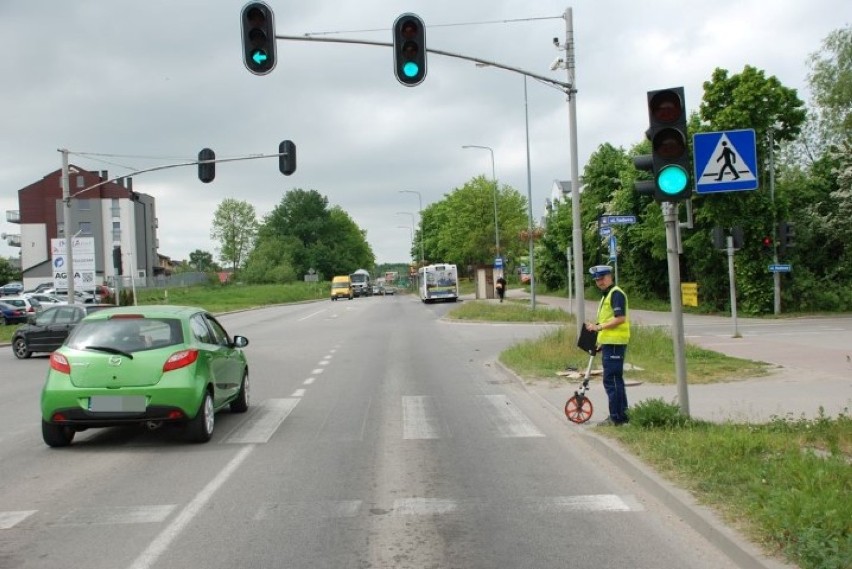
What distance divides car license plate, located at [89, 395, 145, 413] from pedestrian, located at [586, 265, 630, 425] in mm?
4827

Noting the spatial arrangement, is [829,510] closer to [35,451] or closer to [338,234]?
[35,451]

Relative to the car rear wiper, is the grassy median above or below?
below

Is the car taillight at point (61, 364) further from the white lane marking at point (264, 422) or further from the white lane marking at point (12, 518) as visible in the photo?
the white lane marking at point (12, 518)

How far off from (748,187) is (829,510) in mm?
4277

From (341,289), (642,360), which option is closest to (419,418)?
(642,360)

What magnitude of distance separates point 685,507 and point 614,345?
331 cm

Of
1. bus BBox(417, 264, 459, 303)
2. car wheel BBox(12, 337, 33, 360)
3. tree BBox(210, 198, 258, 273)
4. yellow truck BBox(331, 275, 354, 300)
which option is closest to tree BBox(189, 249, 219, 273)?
tree BBox(210, 198, 258, 273)

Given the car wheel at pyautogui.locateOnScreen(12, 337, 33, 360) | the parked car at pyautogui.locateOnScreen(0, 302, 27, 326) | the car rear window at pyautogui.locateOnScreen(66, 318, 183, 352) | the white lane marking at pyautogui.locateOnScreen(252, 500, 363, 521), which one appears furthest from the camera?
the parked car at pyautogui.locateOnScreen(0, 302, 27, 326)

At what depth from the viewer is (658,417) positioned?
8.45 meters

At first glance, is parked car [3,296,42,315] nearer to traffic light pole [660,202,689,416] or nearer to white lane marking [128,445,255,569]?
white lane marking [128,445,255,569]

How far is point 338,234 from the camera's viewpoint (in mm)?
140250

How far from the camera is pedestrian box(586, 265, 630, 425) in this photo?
8789 millimetres

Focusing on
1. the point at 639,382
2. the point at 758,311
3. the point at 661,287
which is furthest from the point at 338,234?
the point at 639,382

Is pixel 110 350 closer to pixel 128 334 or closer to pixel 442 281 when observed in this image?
pixel 128 334
